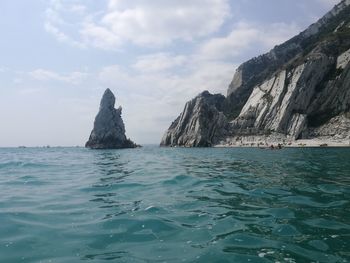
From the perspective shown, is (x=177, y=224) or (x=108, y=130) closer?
(x=177, y=224)

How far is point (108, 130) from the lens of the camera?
597 feet

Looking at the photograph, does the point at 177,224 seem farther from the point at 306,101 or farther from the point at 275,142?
the point at 306,101

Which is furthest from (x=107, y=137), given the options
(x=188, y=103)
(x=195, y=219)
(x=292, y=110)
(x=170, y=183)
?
(x=195, y=219)

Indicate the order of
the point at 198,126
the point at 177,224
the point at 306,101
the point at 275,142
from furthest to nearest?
the point at 198,126, the point at 306,101, the point at 275,142, the point at 177,224

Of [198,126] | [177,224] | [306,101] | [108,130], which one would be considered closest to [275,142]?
[306,101]

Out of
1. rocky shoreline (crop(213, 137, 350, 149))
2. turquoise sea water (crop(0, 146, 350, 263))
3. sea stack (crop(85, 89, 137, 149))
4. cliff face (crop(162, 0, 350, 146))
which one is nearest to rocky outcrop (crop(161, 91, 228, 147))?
cliff face (crop(162, 0, 350, 146))

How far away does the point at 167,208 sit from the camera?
16422mm

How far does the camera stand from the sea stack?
180m

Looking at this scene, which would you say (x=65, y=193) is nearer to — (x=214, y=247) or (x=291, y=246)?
(x=214, y=247)

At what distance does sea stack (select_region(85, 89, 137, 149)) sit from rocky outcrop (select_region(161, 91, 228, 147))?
24290 millimetres

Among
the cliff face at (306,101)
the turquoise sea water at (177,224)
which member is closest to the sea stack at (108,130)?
the cliff face at (306,101)

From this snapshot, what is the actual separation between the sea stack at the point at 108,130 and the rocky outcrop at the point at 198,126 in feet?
79.7

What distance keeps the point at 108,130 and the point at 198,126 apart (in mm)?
49232

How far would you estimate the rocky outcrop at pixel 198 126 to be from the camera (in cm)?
16288
